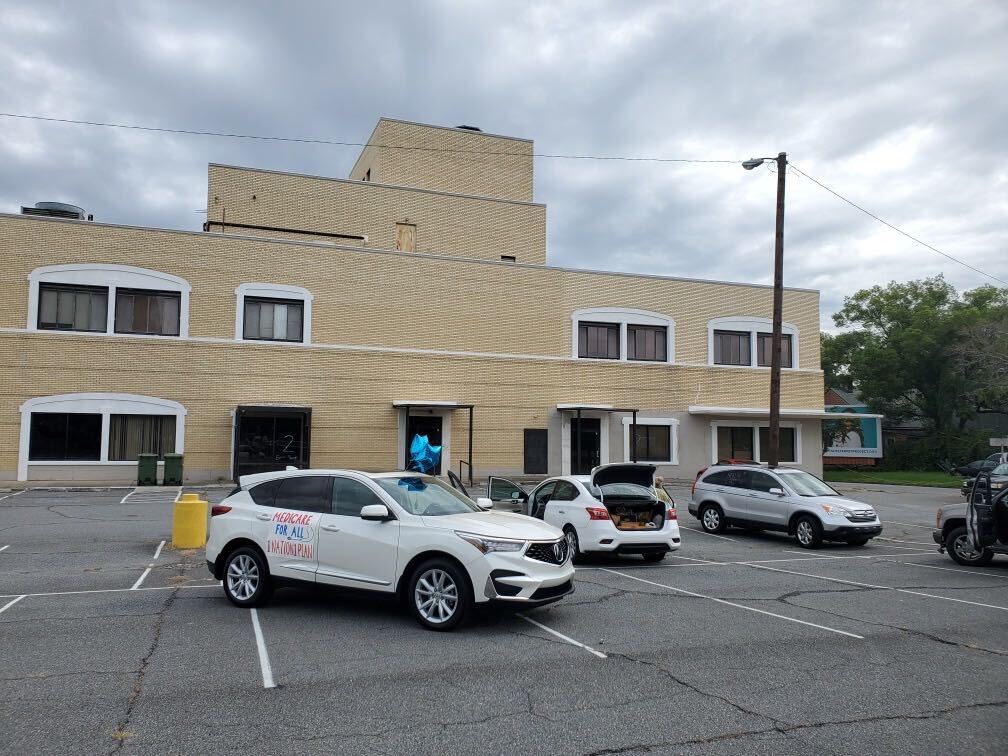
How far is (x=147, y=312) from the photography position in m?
27.8

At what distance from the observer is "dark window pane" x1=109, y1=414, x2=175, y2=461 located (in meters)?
27.2

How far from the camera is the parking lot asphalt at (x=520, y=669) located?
209 inches

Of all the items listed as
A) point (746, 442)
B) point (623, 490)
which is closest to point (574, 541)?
point (623, 490)

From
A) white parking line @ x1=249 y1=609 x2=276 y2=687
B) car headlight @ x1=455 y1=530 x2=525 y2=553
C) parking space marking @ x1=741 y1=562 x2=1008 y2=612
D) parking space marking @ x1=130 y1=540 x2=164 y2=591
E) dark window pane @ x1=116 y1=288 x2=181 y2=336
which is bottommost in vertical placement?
parking space marking @ x1=130 y1=540 x2=164 y2=591

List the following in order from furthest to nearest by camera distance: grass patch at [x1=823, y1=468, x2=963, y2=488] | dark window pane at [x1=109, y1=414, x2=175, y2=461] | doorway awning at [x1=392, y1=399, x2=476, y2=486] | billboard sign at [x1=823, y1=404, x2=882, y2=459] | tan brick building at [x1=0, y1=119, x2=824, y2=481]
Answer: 1. billboard sign at [x1=823, y1=404, x2=882, y2=459]
2. grass patch at [x1=823, y1=468, x2=963, y2=488]
3. doorway awning at [x1=392, y1=399, x2=476, y2=486]
4. dark window pane at [x1=109, y1=414, x2=175, y2=461]
5. tan brick building at [x1=0, y1=119, x2=824, y2=481]

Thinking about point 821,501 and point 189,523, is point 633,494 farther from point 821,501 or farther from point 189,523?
point 189,523

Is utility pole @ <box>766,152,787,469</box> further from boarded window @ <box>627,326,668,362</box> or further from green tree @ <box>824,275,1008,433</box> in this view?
green tree @ <box>824,275,1008,433</box>

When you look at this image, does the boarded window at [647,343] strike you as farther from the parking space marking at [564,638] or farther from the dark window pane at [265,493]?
the parking space marking at [564,638]

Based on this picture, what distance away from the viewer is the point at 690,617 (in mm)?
9086

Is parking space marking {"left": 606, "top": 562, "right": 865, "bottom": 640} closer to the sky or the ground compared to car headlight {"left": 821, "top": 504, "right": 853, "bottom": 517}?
closer to the ground

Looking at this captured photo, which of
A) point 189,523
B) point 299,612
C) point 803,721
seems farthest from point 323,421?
point 803,721

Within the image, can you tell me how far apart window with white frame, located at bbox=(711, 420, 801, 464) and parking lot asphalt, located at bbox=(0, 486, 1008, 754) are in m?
23.7

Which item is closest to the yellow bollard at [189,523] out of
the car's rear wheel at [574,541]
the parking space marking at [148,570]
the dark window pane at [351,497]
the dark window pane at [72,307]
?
the parking space marking at [148,570]

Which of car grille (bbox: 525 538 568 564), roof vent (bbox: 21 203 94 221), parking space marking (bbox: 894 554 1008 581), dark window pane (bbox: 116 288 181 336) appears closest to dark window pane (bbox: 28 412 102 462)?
dark window pane (bbox: 116 288 181 336)
